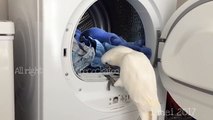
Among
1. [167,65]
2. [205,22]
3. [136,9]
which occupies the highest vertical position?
[136,9]

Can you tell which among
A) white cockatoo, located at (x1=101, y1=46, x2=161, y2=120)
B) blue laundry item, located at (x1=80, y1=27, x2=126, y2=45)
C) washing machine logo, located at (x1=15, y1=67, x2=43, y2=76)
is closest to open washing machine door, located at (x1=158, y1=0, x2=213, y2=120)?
white cockatoo, located at (x1=101, y1=46, x2=161, y2=120)

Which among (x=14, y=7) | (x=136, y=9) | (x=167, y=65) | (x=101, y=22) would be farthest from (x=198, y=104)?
(x=14, y=7)

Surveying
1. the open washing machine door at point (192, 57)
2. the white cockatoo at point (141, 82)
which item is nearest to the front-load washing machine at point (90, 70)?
the open washing machine door at point (192, 57)

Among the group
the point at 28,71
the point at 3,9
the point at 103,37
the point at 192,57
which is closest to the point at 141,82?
the point at 192,57

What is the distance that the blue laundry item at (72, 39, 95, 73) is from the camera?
101cm

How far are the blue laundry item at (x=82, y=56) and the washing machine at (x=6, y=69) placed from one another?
0.30 meters

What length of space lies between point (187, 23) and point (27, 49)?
2.10 ft

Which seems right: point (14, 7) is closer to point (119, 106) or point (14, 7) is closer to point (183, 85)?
point (119, 106)

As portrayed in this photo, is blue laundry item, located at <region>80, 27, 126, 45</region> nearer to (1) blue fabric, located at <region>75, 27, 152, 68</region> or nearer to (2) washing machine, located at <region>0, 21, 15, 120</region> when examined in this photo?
(1) blue fabric, located at <region>75, 27, 152, 68</region>

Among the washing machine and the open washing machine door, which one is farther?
the open washing machine door

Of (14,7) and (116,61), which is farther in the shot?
(14,7)

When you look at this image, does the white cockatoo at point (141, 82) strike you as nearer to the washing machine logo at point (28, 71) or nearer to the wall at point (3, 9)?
the washing machine logo at point (28, 71)

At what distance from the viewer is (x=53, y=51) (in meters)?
0.82

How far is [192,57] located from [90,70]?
1.49ft
